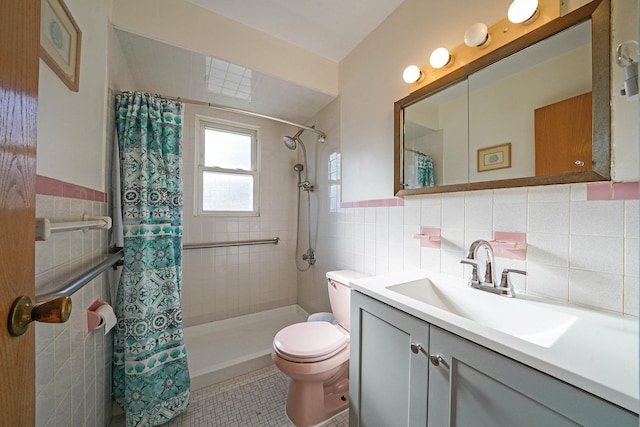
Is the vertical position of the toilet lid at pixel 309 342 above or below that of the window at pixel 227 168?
below

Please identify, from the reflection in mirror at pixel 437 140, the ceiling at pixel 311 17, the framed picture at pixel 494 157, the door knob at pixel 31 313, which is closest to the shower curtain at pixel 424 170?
the reflection in mirror at pixel 437 140

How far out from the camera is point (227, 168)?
2379mm

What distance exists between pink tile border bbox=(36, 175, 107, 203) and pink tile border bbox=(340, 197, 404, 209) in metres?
1.48

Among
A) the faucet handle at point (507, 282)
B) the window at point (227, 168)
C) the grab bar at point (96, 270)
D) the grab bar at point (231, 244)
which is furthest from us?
the window at point (227, 168)

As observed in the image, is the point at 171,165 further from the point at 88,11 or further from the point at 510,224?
the point at 510,224

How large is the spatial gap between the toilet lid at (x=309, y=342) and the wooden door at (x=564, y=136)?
4.03ft

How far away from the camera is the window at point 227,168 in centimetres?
227

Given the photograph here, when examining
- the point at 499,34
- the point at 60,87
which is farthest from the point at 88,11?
the point at 499,34

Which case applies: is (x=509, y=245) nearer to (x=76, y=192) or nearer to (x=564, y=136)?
(x=564, y=136)

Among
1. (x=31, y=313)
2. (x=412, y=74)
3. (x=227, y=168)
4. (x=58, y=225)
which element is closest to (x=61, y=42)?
(x=58, y=225)

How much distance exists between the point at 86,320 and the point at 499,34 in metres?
2.07

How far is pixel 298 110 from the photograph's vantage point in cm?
228

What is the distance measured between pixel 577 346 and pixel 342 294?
1.11 meters

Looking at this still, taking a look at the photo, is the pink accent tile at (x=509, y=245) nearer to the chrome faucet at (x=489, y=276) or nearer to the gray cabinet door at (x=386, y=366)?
the chrome faucet at (x=489, y=276)
